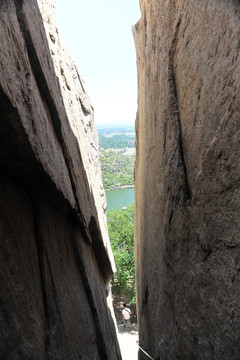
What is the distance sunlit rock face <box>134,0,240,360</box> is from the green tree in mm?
12118

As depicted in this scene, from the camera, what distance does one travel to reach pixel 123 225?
2022 cm

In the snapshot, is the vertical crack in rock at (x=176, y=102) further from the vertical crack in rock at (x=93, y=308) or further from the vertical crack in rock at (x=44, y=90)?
the vertical crack in rock at (x=93, y=308)

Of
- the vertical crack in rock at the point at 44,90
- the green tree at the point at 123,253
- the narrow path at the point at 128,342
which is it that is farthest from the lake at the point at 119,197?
the vertical crack in rock at the point at 44,90

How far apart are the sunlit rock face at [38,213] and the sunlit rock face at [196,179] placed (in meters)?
1.38

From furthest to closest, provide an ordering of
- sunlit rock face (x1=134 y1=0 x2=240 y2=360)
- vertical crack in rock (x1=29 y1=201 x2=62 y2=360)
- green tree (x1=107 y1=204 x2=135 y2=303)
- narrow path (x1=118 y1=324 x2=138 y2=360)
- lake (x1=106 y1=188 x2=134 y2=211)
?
1. lake (x1=106 y1=188 x2=134 y2=211)
2. green tree (x1=107 y1=204 x2=135 y2=303)
3. narrow path (x1=118 y1=324 x2=138 y2=360)
4. vertical crack in rock (x1=29 y1=201 x2=62 y2=360)
5. sunlit rock face (x1=134 y1=0 x2=240 y2=360)

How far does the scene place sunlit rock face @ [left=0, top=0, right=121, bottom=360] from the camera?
3.43 metres

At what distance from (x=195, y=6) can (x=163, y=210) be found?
2.66 meters

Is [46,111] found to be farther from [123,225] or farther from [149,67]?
[123,225]

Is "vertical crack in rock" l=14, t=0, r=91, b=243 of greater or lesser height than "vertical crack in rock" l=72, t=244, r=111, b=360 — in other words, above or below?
above

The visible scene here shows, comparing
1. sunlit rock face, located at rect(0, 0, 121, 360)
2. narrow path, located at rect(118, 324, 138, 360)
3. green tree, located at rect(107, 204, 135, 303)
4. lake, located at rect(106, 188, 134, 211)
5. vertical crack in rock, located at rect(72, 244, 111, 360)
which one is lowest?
lake, located at rect(106, 188, 134, 211)

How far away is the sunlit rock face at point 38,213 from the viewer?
3.43 meters

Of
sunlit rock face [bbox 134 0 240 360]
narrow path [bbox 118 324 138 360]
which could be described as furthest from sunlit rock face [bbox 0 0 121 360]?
narrow path [bbox 118 324 138 360]

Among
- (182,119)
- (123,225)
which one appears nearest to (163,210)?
(182,119)

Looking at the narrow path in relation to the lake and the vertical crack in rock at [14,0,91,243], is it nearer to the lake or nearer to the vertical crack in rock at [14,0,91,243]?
the vertical crack in rock at [14,0,91,243]
